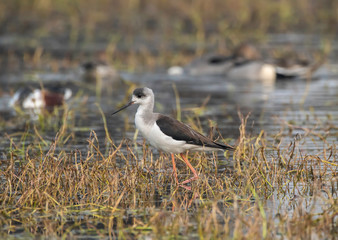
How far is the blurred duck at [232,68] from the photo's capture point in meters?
18.4

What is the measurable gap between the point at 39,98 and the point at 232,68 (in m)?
6.76

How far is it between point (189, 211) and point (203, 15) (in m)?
22.8

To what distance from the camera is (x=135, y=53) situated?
21.9 metres

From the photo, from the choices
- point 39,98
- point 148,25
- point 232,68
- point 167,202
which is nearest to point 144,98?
point 167,202

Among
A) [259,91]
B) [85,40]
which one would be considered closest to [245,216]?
[259,91]

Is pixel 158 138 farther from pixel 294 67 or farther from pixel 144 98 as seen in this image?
pixel 294 67

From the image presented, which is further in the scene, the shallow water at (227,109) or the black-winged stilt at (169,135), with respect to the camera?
the shallow water at (227,109)

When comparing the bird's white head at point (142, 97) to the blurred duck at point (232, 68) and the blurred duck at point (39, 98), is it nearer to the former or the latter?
the blurred duck at point (39, 98)

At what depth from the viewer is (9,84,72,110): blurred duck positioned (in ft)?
43.0

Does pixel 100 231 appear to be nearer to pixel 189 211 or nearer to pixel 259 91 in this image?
pixel 189 211

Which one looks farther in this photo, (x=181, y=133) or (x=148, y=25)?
(x=148, y=25)

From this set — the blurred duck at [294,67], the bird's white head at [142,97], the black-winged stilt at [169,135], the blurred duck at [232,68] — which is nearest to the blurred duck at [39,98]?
the bird's white head at [142,97]

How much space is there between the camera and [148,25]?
27.9m

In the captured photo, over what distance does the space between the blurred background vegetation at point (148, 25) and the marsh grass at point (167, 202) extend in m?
13.7
